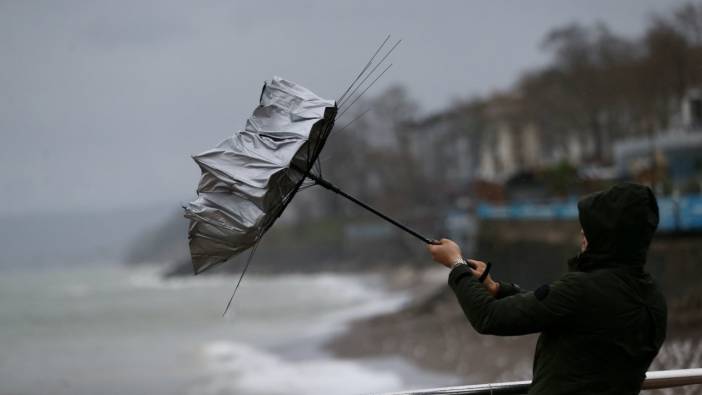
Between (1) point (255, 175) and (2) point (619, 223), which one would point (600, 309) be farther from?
(1) point (255, 175)

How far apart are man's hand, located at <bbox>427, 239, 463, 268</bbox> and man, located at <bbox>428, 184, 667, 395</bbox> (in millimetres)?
211

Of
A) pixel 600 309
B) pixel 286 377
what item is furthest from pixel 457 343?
pixel 600 309

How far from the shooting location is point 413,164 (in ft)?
270

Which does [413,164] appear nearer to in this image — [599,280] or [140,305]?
[140,305]

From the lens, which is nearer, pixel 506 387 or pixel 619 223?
pixel 619 223

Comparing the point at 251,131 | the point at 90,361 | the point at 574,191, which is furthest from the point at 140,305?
the point at 251,131

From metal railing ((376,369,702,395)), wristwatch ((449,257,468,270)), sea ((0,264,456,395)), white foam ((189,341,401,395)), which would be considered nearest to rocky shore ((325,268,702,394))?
sea ((0,264,456,395))

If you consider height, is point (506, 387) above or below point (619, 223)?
below

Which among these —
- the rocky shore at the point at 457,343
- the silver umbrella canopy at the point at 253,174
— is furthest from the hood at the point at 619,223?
the rocky shore at the point at 457,343

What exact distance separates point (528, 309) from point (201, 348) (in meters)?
26.9

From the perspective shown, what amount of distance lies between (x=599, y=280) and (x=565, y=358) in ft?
0.65

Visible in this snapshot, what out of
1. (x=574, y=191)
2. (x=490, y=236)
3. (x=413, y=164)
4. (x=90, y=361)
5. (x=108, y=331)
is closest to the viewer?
(x=90, y=361)

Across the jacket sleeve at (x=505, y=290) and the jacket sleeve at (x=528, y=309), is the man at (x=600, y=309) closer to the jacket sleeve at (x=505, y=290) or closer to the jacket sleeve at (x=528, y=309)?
the jacket sleeve at (x=528, y=309)

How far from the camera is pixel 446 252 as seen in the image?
2373mm
